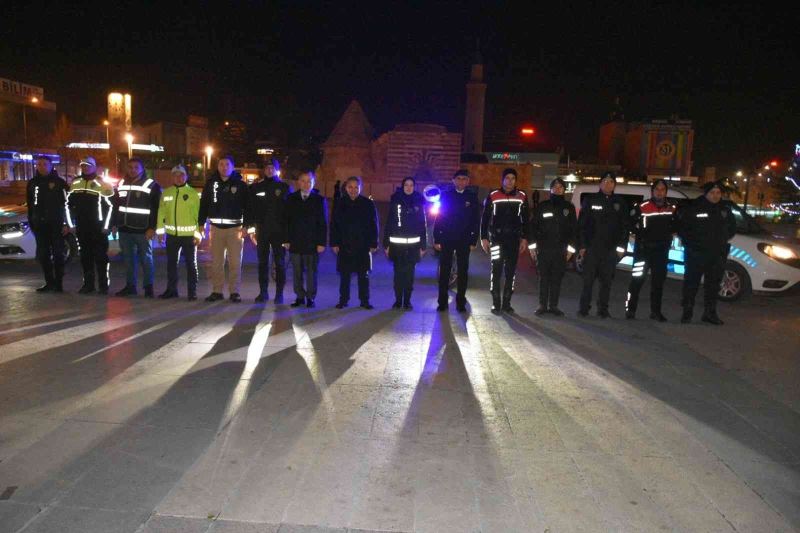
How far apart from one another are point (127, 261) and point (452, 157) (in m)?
36.3

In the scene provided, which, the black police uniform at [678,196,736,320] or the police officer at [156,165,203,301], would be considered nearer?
the black police uniform at [678,196,736,320]

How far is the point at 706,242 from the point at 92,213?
8.45 m

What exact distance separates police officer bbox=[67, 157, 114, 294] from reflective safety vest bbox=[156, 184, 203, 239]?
0.81m

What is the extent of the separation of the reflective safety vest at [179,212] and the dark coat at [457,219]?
11.0 feet

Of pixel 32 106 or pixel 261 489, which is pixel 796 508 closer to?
pixel 261 489

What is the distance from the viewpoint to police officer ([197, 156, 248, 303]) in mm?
8344

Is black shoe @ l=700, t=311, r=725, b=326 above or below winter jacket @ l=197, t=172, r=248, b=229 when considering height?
below

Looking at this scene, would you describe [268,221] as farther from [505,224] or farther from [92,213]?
[505,224]

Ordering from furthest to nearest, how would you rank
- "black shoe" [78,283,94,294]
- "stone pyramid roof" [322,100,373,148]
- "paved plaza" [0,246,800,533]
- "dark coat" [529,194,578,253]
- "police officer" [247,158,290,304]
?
"stone pyramid roof" [322,100,373,148]
"black shoe" [78,283,94,294]
"police officer" [247,158,290,304]
"dark coat" [529,194,578,253]
"paved plaza" [0,246,800,533]

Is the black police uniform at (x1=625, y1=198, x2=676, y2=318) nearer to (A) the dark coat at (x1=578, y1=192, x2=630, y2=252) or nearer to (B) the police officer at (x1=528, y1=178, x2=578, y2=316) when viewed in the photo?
(A) the dark coat at (x1=578, y1=192, x2=630, y2=252)

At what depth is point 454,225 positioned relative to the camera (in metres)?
8.10

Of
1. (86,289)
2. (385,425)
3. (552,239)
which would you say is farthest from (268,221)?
(385,425)

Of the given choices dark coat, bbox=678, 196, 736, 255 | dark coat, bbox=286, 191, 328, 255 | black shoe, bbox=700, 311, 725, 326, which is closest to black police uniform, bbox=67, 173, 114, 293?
dark coat, bbox=286, 191, 328, 255

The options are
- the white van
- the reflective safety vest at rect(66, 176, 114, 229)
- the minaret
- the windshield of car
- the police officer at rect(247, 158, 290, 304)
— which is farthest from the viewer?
the minaret
